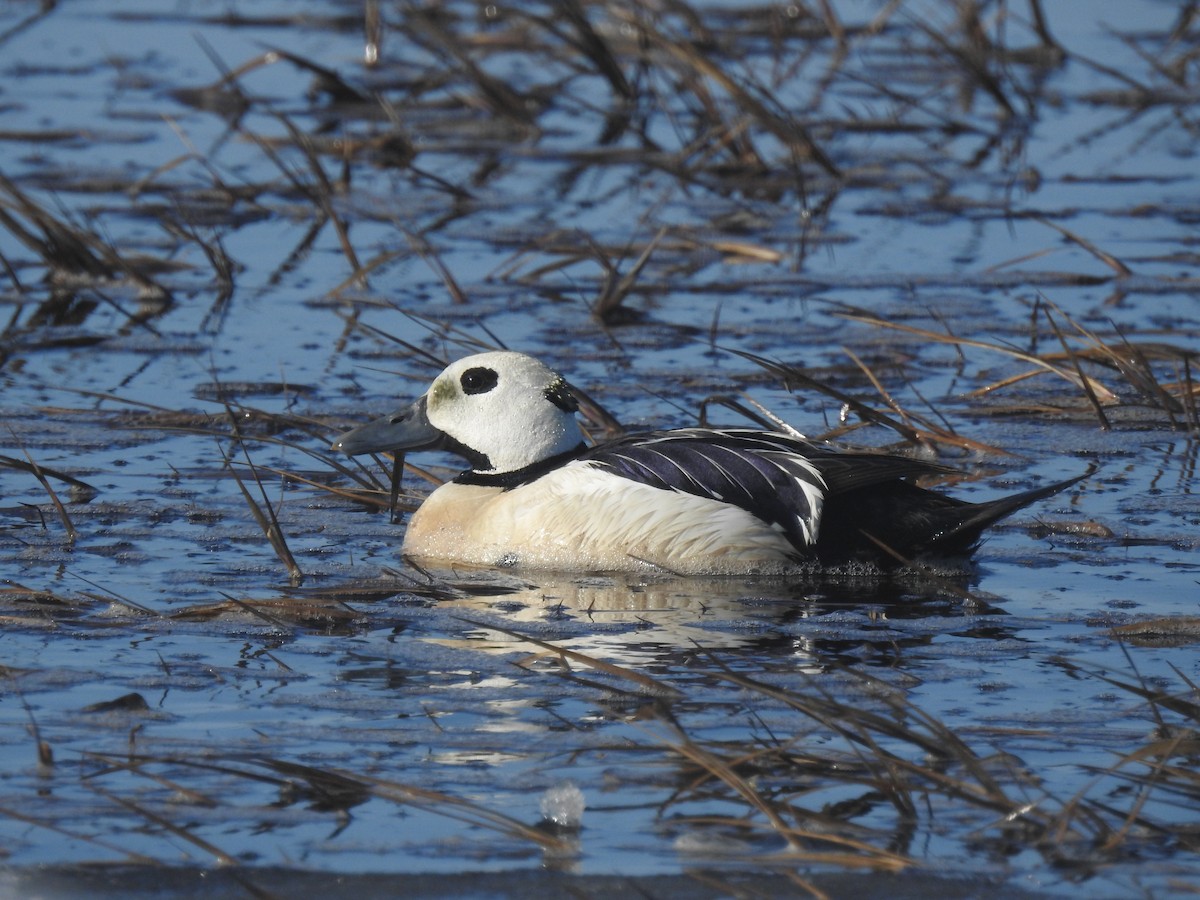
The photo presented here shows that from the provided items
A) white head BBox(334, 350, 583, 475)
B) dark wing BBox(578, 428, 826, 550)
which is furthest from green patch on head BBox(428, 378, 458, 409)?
dark wing BBox(578, 428, 826, 550)

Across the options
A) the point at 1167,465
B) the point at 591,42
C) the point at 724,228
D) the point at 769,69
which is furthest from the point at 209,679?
the point at 769,69

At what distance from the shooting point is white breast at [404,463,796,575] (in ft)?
20.1

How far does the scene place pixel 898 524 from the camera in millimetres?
6078

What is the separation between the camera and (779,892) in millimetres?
3719

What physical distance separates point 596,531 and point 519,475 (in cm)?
45

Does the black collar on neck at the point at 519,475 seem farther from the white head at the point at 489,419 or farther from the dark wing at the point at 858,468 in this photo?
the dark wing at the point at 858,468

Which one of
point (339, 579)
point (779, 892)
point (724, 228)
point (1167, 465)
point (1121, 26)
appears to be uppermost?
point (1121, 26)

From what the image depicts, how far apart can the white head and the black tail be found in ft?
3.09

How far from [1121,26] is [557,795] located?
1289 centimetres

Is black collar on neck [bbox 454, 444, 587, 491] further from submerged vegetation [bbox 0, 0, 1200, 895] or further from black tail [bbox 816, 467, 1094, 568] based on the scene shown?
black tail [bbox 816, 467, 1094, 568]

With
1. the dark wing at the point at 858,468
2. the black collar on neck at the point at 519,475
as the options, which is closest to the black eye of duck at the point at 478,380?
the black collar on neck at the point at 519,475

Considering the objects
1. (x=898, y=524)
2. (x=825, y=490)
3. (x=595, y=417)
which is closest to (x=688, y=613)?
(x=825, y=490)

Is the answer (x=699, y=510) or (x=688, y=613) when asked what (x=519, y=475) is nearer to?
(x=699, y=510)

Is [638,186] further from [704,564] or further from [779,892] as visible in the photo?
[779,892]
